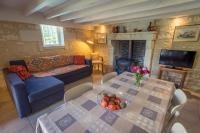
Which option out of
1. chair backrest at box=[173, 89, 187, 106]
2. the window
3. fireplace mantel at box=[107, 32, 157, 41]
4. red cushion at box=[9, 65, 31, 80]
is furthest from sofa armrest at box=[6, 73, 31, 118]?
fireplace mantel at box=[107, 32, 157, 41]

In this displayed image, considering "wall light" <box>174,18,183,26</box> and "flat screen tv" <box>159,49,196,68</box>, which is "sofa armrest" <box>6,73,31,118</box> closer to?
"flat screen tv" <box>159,49,196,68</box>

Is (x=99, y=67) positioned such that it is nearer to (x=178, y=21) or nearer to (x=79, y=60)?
(x=79, y=60)

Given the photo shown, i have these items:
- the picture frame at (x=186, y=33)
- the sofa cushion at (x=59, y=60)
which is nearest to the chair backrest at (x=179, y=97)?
the picture frame at (x=186, y=33)

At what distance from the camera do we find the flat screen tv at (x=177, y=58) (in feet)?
9.07

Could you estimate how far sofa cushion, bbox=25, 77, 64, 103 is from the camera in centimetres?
187

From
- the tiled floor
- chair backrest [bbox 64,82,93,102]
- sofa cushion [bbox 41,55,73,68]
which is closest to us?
chair backrest [bbox 64,82,93,102]

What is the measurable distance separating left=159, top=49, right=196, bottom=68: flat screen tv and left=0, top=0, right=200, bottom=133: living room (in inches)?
0.8

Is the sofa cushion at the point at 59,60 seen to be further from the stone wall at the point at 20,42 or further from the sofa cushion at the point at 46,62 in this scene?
the stone wall at the point at 20,42

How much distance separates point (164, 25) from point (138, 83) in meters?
2.62

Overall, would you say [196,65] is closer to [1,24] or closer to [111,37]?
[111,37]

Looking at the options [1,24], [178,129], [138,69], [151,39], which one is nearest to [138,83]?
[138,69]

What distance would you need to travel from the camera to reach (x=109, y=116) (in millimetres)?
959

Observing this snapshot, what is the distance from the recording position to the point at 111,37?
13.9 ft

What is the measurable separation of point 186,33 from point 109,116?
3348 mm
